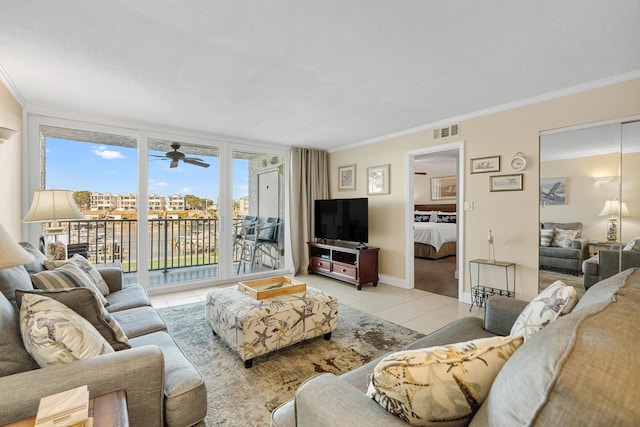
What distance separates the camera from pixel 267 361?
89.0 inches

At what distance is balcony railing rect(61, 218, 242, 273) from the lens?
454 centimetres

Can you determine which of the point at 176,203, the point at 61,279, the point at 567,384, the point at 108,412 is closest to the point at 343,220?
the point at 176,203

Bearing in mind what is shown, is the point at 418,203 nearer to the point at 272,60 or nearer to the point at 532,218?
the point at 532,218

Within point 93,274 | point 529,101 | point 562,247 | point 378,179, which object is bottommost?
point 93,274

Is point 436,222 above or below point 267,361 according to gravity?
above

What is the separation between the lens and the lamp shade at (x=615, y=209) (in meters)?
2.63

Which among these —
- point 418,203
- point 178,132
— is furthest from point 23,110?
point 418,203

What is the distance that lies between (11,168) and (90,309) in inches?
103

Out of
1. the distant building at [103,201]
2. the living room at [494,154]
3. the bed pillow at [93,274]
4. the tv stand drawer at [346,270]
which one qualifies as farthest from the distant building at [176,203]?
the tv stand drawer at [346,270]

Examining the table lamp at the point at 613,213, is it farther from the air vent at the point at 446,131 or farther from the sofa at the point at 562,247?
the air vent at the point at 446,131

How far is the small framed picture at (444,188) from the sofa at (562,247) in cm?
534

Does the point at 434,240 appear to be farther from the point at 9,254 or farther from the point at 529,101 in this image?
the point at 9,254

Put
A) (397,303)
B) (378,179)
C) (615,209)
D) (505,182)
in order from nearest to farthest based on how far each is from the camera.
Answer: (615,209) < (505,182) < (397,303) < (378,179)

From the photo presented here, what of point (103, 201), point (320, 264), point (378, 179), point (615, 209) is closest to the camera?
point (615, 209)
